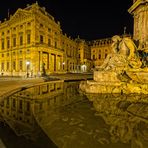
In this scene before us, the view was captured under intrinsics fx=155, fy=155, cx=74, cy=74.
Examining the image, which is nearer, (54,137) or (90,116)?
(54,137)

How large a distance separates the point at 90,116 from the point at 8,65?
48.9m

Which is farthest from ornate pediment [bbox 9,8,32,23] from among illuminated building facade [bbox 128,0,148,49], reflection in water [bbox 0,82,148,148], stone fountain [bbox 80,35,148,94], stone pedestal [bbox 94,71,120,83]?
reflection in water [bbox 0,82,148,148]

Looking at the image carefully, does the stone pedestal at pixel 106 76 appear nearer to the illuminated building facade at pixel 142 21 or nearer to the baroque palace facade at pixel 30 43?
the illuminated building facade at pixel 142 21

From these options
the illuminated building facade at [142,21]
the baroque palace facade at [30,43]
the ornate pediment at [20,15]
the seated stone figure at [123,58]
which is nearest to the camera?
the seated stone figure at [123,58]

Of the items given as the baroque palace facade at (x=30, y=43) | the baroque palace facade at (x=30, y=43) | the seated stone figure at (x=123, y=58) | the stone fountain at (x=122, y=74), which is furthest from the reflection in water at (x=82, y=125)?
the baroque palace facade at (x=30, y=43)

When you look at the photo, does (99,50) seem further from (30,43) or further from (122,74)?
(122,74)

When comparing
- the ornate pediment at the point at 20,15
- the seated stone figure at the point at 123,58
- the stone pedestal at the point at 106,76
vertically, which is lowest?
the stone pedestal at the point at 106,76

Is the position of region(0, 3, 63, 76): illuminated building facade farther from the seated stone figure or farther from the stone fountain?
the stone fountain

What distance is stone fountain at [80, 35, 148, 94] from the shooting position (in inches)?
474

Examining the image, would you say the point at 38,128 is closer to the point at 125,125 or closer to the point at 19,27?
the point at 125,125

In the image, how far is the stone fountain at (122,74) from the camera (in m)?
12.0

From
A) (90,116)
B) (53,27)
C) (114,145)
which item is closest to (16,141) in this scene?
(114,145)

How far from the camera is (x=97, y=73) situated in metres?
13.8

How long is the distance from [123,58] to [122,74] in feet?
5.42
